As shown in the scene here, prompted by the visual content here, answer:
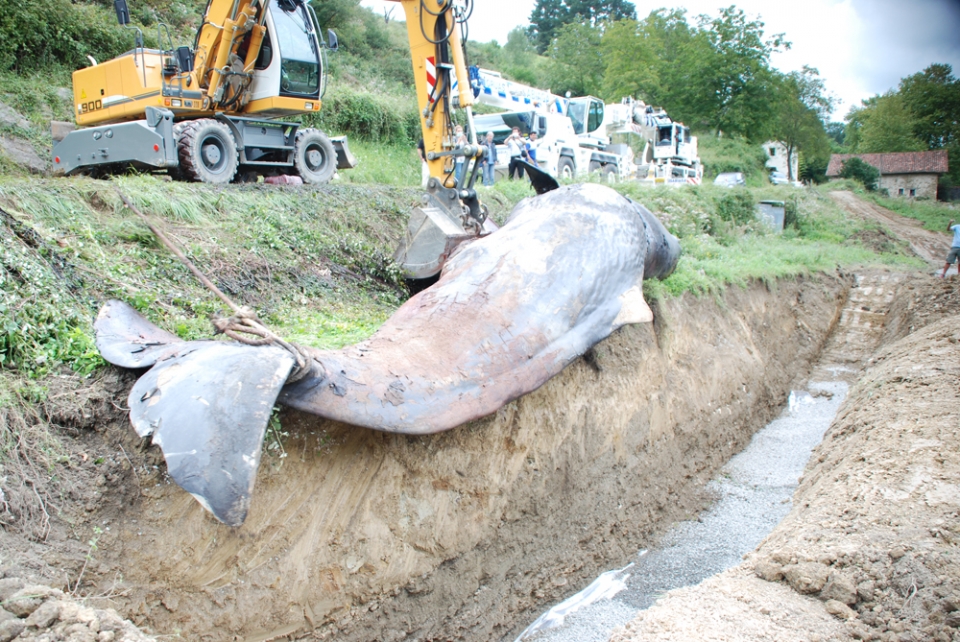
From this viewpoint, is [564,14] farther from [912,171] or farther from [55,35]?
[55,35]

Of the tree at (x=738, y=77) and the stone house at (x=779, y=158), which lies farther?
the stone house at (x=779, y=158)

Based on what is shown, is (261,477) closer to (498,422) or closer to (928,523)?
(498,422)

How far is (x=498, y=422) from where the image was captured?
173 inches

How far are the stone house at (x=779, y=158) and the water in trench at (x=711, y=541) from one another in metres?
31.4

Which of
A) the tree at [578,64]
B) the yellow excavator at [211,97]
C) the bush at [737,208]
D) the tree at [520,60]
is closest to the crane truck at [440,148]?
the yellow excavator at [211,97]

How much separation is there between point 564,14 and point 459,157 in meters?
48.8

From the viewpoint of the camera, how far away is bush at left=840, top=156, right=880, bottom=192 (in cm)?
2525

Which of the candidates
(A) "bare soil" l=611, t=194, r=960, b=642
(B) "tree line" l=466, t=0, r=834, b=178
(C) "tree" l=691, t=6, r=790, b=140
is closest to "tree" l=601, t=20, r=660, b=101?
(B) "tree line" l=466, t=0, r=834, b=178

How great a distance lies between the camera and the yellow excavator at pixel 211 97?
683 centimetres

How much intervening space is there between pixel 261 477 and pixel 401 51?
72.8 ft

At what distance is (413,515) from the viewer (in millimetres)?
3871

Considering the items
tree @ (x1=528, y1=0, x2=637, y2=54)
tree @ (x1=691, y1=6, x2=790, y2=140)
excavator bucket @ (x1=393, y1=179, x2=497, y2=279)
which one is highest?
tree @ (x1=528, y1=0, x2=637, y2=54)

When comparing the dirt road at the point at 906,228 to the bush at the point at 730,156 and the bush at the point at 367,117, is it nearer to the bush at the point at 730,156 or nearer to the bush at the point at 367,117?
the bush at the point at 730,156

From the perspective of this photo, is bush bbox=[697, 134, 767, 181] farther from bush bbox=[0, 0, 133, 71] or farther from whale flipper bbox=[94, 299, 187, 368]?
whale flipper bbox=[94, 299, 187, 368]
